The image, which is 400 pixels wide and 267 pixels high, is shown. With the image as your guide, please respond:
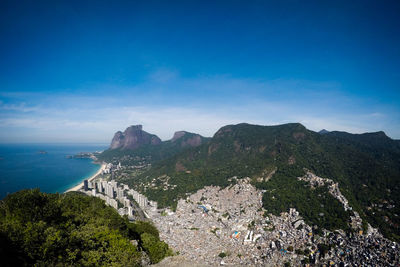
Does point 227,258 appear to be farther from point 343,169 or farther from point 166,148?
point 166,148

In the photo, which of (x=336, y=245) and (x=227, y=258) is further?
(x=336, y=245)

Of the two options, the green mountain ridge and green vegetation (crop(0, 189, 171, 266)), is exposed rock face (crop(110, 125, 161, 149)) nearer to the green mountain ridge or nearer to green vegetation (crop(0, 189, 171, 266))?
the green mountain ridge

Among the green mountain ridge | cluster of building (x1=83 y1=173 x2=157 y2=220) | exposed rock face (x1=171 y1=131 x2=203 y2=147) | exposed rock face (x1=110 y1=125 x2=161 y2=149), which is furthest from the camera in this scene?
exposed rock face (x1=110 y1=125 x2=161 y2=149)

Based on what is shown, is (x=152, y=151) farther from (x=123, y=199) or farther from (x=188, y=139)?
(x=123, y=199)

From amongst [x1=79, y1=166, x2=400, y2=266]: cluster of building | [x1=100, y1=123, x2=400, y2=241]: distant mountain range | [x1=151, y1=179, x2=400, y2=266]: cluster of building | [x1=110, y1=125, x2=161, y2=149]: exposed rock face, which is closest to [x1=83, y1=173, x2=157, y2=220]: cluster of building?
[x1=79, y1=166, x2=400, y2=266]: cluster of building

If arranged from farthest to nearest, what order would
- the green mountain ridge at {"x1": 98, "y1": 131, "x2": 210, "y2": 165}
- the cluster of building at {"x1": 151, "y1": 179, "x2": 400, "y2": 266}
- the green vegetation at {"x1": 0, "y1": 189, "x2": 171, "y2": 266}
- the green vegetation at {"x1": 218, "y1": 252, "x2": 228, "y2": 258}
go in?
the green mountain ridge at {"x1": 98, "y1": 131, "x2": 210, "y2": 165}
the green vegetation at {"x1": 218, "y1": 252, "x2": 228, "y2": 258}
the cluster of building at {"x1": 151, "y1": 179, "x2": 400, "y2": 266}
the green vegetation at {"x1": 0, "y1": 189, "x2": 171, "y2": 266}

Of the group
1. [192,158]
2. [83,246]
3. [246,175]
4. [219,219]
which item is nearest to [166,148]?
[192,158]

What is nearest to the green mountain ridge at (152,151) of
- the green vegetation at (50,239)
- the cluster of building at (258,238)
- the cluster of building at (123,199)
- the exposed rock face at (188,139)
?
the exposed rock face at (188,139)
